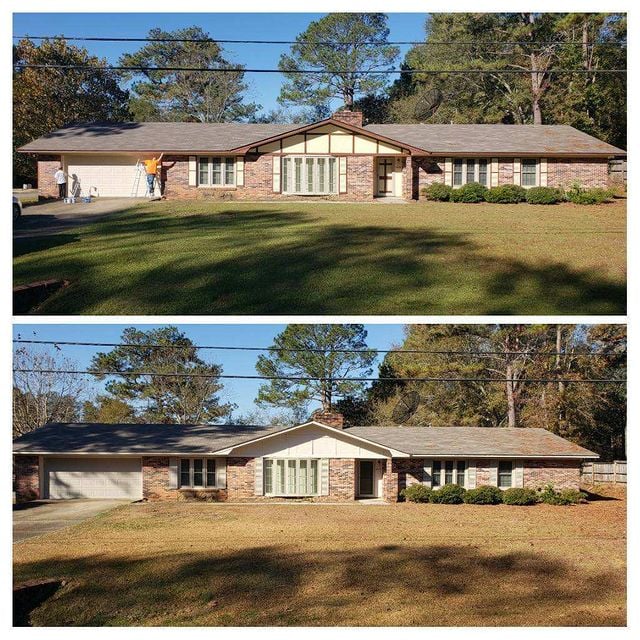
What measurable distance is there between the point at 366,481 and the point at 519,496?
5914 mm

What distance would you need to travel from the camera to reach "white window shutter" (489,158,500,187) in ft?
106

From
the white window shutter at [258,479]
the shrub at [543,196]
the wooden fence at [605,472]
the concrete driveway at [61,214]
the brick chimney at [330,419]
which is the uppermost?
the shrub at [543,196]

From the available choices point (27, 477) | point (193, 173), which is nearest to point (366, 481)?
point (27, 477)

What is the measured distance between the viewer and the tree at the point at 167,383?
142ft

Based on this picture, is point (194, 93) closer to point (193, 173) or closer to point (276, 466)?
point (193, 173)

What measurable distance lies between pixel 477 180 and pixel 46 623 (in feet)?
79.0

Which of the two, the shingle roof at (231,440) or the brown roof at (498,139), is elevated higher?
the brown roof at (498,139)

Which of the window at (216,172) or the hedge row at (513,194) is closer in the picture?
the hedge row at (513,194)

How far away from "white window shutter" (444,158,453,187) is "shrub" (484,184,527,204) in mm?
1931

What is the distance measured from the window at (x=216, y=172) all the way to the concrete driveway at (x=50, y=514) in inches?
505

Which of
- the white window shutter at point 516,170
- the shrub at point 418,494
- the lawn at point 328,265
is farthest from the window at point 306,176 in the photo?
the shrub at point 418,494

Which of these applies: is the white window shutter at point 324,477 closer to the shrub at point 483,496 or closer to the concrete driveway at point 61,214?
the shrub at point 483,496

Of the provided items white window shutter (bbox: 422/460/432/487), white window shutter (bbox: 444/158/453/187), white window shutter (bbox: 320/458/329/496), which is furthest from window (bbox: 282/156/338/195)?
white window shutter (bbox: 422/460/432/487)

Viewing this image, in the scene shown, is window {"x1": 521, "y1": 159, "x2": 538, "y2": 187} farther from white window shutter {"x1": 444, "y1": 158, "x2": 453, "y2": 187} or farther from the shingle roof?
the shingle roof
